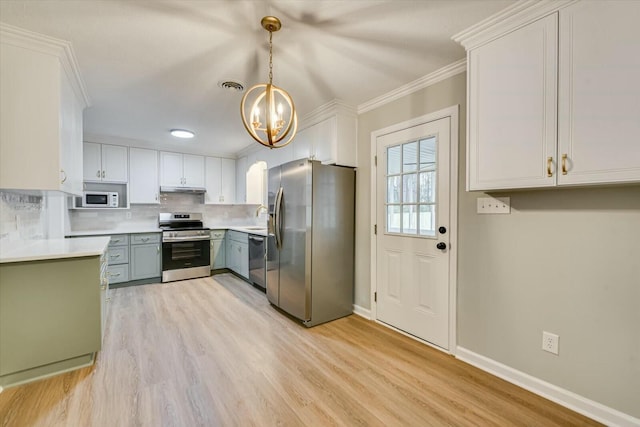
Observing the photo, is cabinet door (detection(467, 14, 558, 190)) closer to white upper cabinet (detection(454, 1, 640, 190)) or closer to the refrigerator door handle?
white upper cabinet (detection(454, 1, 640, 190))

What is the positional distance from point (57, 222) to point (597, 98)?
196 inches

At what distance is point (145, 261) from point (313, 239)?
10.2 ft

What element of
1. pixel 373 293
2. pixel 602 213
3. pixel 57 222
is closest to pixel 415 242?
pixel 373 293

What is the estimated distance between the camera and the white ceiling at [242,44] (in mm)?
1641

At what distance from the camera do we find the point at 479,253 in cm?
213

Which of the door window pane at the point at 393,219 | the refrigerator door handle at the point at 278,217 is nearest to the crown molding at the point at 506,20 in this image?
the door window pane at the point at 393,219

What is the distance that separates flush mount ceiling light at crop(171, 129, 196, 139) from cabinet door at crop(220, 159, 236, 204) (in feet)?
4.30

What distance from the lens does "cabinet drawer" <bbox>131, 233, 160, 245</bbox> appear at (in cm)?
427

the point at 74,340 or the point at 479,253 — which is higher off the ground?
the point at 479,253

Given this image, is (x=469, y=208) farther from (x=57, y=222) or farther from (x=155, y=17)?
(x=57, y=222)

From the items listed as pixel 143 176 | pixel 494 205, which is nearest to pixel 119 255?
pixel 143 176

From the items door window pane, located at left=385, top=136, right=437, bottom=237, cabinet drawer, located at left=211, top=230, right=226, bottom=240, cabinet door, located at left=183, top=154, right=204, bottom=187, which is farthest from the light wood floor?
cabinet door, located at left=183, top=154, right=204, bottom=187

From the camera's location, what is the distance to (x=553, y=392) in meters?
1.75

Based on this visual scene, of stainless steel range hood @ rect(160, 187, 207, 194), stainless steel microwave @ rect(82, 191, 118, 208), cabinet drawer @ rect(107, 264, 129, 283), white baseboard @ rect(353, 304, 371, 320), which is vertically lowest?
white baseboard @ rect(353, 304, 371, 320)
